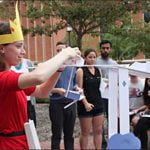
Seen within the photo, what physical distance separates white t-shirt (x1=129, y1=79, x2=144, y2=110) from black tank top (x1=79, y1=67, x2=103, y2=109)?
0.82 meters

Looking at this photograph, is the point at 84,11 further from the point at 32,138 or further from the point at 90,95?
the point at 32,138

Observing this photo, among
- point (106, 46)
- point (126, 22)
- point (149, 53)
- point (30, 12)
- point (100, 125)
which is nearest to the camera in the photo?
point (100, 125)

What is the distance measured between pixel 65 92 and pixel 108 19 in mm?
7139

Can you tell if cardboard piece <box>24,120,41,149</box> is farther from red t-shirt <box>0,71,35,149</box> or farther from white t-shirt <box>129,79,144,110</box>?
white t-shirt <box>129,79,144,110</box>

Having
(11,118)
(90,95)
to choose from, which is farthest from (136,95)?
(11,118)

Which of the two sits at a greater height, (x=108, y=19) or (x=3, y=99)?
(x=108, y=19)

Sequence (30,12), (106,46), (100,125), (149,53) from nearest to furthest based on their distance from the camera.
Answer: (100,125), (106,46), (30,12), (149,53)

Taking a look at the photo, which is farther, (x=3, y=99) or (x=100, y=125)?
(x=100, y=125)

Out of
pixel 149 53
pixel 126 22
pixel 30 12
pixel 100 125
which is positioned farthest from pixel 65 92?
pixel 149 53

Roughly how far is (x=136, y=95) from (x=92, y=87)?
1.02 metres

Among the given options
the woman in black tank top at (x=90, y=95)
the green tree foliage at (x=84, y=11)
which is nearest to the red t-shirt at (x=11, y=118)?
the woman in black tank top at (x=90, y=95)

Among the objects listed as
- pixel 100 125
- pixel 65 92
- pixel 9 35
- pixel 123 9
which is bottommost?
pixel 100 125

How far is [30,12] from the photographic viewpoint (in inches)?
465

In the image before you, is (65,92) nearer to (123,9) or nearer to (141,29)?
(123,9)
